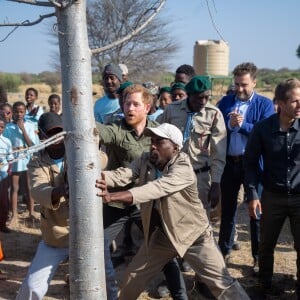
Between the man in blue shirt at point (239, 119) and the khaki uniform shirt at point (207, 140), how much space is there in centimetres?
30

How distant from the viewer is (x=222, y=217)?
4.62 m

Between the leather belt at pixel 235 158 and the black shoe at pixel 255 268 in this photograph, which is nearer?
the leather belt at pixel 235 158

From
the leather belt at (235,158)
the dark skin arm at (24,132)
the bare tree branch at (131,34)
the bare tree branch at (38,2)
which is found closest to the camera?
the bare tree branch at (38,2)

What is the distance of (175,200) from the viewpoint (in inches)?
122

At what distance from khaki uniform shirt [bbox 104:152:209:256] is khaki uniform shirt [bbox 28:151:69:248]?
Result: 39cm

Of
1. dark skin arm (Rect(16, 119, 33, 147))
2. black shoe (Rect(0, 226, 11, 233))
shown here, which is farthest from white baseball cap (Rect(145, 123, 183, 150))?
dark skin arm (Rect(16, 119, 33, 147))

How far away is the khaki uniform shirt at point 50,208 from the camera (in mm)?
3084

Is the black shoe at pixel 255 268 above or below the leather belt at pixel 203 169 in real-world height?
below

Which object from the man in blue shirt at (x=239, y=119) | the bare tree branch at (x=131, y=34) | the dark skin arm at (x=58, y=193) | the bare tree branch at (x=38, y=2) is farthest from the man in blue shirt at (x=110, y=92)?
the bare tree branch at (x=38, y=2)

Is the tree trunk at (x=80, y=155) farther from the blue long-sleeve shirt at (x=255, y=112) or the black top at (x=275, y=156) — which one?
the blue long-sleeve shirt at (x=255, y=112)

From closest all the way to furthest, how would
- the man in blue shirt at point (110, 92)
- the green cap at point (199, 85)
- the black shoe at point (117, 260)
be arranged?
the green cap at point (199, 85) < the black shoe at point (117, 260) < the man in blue shirt at point (110, 92)

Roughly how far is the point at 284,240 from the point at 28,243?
3.14m

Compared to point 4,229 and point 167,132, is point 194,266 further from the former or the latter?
point 4,229

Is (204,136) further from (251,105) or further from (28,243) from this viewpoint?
(28,243)
